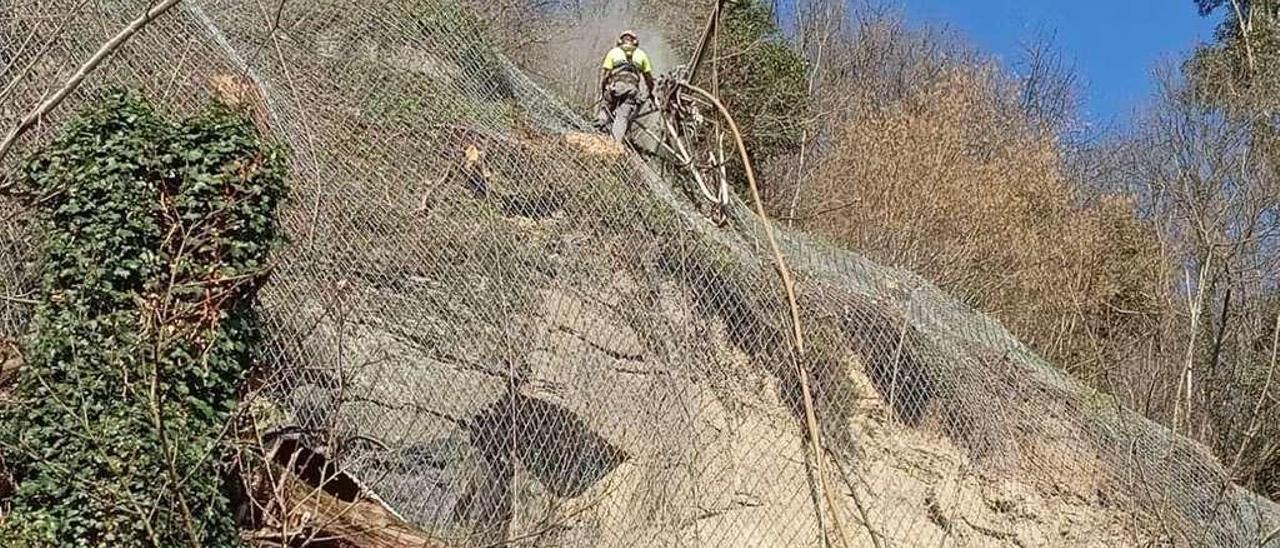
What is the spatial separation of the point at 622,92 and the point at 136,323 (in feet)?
12.9

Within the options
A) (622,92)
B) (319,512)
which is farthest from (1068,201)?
(319,512)

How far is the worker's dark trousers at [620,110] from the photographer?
7914mm

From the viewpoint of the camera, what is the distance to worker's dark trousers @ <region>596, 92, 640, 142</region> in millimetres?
7914

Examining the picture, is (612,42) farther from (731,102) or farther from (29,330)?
(29,330)

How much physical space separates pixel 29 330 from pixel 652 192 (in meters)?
2.83

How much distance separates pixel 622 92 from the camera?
841 centimetres

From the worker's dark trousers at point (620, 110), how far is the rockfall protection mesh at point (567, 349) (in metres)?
0.93

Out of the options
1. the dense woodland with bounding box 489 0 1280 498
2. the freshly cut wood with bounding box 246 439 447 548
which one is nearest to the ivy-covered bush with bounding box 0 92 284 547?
the freshly cut wood with bounding box 246 439 447 548

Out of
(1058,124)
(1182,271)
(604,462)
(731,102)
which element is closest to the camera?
(604,462)

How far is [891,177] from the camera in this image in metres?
16.1

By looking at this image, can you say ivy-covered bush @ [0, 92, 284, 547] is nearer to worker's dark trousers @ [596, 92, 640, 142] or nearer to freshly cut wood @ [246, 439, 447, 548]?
freshly cut wood @ [246, 439, 447, 548]

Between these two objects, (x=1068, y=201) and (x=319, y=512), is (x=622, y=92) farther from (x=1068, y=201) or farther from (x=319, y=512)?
(x=1068, y=201)

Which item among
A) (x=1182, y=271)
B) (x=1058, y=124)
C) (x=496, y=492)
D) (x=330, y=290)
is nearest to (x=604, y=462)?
(x=496, y=492)

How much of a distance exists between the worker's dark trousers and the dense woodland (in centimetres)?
535
